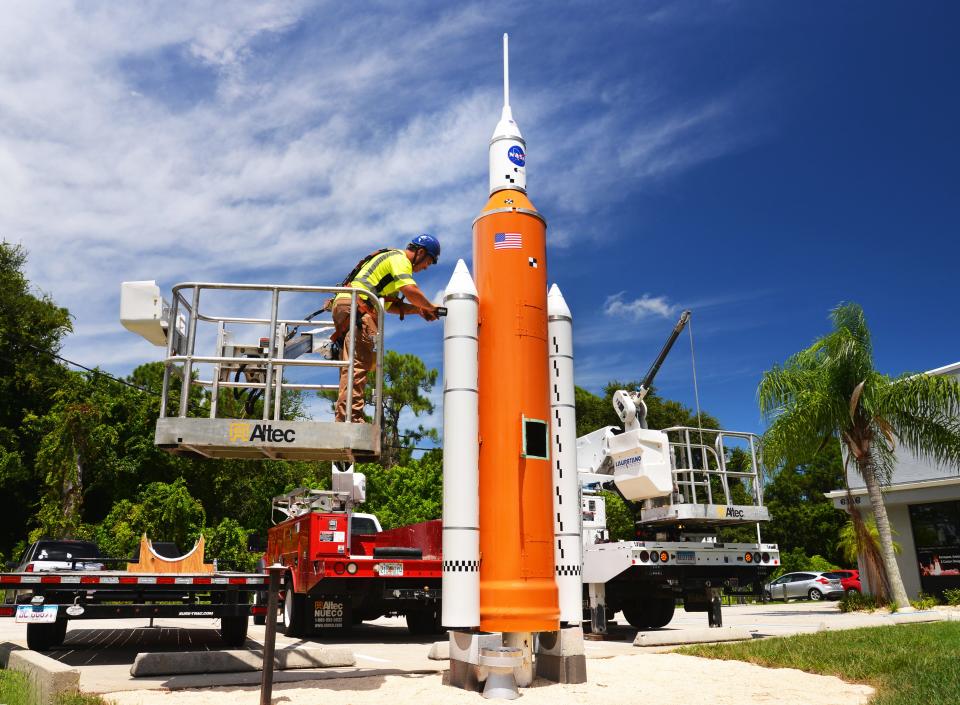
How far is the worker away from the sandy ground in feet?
8.67

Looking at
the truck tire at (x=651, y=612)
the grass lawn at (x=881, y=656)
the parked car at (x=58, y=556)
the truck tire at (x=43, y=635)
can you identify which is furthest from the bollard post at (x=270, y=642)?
the truck tire at (x=651, y=612)

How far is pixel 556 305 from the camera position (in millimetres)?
9438

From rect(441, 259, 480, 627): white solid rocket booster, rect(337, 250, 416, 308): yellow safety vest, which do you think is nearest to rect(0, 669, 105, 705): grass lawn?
rect(441, 259, 480, 627): white solid rocket booster

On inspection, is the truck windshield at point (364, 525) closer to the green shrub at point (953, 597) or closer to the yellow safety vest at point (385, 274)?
the yellow safety vest at point (385, 274)

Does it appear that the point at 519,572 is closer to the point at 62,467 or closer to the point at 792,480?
the point at 62,467

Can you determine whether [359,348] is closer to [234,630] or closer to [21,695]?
[21,695]

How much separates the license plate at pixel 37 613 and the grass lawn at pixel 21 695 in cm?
60

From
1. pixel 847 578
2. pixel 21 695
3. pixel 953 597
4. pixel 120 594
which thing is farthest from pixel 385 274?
pixel 847 578

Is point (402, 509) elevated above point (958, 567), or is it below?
above

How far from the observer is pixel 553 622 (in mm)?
8312

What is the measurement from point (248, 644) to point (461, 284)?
6804 millimetres

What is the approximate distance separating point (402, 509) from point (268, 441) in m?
25.0

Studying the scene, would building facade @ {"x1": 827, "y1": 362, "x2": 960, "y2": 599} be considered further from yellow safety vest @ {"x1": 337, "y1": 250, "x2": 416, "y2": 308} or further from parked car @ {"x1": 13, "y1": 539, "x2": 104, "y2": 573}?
parked car @ {"x1": 13, "y1": 539, "x2": 104, "y2": 573}

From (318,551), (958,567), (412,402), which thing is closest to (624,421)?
(318,551)
